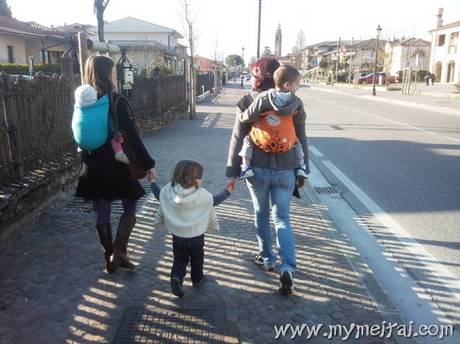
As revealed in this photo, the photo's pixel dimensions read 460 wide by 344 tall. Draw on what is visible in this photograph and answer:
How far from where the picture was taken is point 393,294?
3.65m

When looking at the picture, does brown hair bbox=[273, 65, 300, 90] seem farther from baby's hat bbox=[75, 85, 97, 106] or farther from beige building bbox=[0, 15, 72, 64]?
beige building bbox=[0, 15, 72, 64]

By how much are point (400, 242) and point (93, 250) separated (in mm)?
3328

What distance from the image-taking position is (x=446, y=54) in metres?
57.8

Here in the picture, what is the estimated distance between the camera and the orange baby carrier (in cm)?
344

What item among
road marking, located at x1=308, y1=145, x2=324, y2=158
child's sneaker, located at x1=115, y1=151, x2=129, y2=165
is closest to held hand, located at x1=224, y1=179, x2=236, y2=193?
child's sneaker, located at x1=115, y1=151, x2=129, y2=165

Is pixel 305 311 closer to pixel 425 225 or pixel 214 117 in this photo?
pixel 425 225

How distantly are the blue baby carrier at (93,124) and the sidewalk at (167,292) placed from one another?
1.21 m

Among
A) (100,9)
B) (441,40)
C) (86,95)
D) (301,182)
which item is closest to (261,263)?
(301,182)

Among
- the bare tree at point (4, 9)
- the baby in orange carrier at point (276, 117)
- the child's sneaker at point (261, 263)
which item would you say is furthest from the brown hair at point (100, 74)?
the bare tree at point (4, 9)

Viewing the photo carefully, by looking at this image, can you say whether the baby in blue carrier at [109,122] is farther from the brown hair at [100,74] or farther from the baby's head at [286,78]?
the baby's head at [286,78]

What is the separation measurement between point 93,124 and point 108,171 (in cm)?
42

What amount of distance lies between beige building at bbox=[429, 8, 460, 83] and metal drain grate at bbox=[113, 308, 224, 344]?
58.8 meters

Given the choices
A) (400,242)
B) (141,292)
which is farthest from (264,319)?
(400,242)

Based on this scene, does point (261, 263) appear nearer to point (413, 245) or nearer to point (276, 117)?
point (276, 117)
